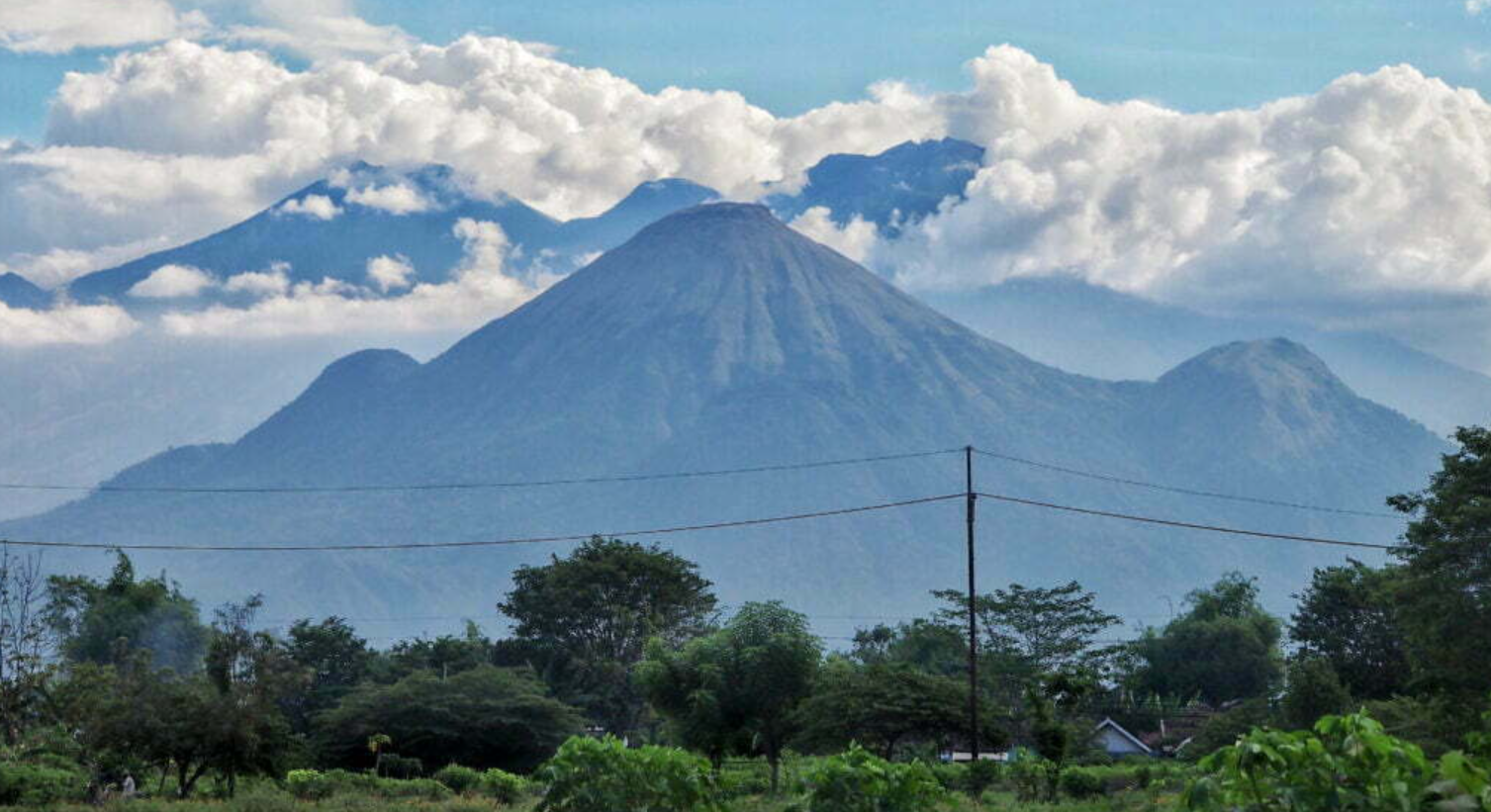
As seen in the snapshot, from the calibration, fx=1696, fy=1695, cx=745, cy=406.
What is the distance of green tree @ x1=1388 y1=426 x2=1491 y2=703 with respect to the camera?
40584mm

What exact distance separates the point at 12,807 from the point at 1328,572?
6381 cm

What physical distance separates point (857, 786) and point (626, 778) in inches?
69.0

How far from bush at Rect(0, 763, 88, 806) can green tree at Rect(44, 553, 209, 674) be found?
51.6 metres

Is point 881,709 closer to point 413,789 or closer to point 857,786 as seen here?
point 413,789

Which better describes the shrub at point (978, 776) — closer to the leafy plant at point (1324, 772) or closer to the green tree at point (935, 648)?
the leafy plant at point (1324, 772)

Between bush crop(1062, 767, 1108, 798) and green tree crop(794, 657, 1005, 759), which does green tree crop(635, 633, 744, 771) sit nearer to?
green tree crop(794, 657, 1005, 759)

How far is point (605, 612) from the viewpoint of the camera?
93875mm

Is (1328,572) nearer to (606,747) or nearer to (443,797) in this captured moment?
(443,797)

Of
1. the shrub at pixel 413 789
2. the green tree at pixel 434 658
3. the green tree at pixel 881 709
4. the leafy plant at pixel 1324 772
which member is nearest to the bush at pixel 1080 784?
the green tree at pixel 881 709

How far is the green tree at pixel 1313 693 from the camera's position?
194 feet

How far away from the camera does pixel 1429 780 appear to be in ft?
23.8

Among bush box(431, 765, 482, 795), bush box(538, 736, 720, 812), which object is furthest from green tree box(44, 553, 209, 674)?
bush box(538, 736, 720, 812)

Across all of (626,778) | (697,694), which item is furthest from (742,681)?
(626,778)

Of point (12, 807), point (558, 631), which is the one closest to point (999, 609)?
point (558, 631)
